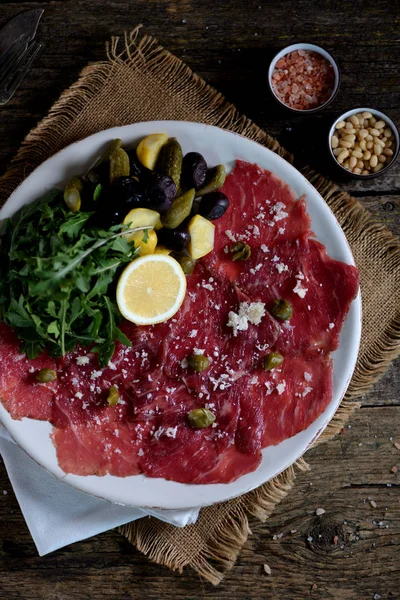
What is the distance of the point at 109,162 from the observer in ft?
7.88

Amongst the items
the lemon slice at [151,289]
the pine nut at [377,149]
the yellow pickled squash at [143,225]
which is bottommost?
the lemon slice at [151,289]

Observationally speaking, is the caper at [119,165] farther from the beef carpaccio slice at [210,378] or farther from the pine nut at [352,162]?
the pine nut at [352,162]

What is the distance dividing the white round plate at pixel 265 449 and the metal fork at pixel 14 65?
1.52 feet

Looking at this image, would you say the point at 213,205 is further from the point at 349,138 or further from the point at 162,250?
the point at 349,138

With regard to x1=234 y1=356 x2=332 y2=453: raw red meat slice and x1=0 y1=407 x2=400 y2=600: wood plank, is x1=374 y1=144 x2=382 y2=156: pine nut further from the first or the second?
x1=0 y1=407 x2=400 y2=600: wood plank

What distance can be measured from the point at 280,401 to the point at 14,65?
1806mm

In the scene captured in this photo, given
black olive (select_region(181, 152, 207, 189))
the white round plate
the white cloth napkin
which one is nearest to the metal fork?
the white round plate

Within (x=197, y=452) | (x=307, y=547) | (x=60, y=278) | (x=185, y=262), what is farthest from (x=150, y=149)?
(x=307, y=547)

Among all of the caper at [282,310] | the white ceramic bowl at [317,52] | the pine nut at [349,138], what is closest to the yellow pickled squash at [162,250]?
the caper at [282,310]

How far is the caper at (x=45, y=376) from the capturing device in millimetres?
2422

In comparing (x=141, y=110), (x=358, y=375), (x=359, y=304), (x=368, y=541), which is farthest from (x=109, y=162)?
(x=368, y=541)

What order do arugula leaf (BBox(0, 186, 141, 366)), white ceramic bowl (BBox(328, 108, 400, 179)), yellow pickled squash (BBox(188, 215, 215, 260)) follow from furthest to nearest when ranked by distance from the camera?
white ceramic bowl (BBox(328, 108, 400, 179)), yellow pickled squash (BBox(188, 215, 215, 260)), arugula leaf (BBox(0, 186, 141, 366))

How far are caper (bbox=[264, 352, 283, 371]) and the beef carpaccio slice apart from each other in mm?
35

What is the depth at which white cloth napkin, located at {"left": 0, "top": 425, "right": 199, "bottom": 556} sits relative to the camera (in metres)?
2.64
